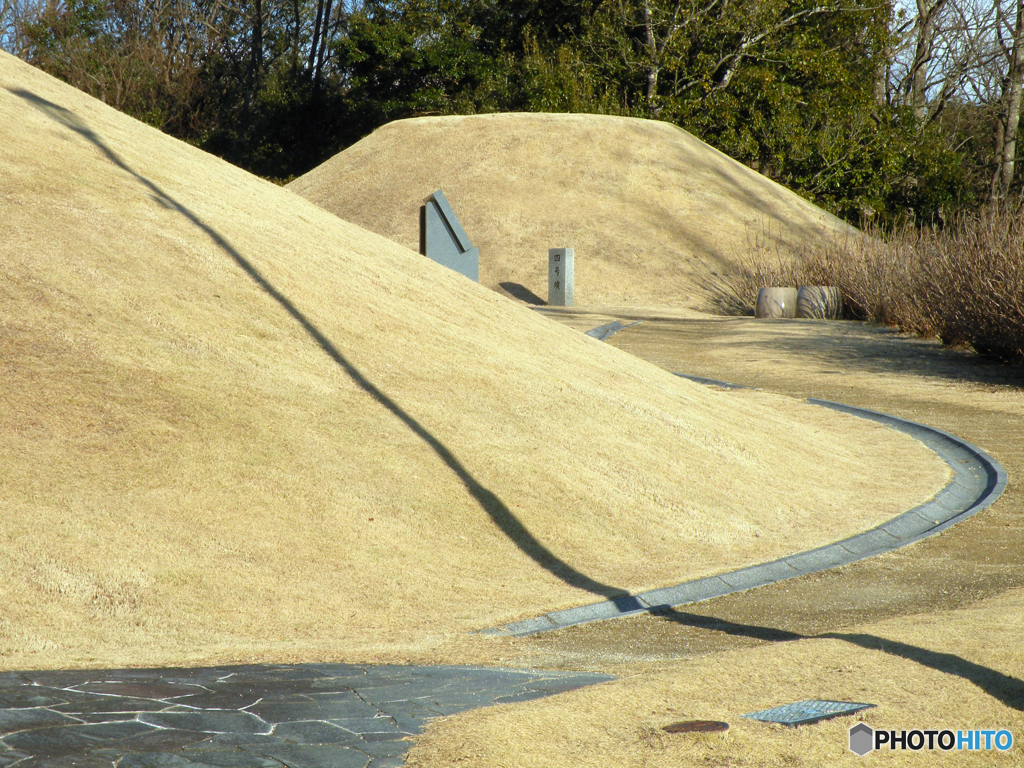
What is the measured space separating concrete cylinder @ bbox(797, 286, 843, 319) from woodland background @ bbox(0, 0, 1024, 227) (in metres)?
12.6

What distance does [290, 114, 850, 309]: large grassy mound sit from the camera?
27.4m

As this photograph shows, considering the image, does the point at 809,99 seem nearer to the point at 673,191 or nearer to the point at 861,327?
the point at 673,191

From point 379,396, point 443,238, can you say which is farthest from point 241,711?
point 443,238

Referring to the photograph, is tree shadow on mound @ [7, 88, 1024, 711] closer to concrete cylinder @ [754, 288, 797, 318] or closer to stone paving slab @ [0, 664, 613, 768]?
stone paving slab @ [0, 664, 613, 768]

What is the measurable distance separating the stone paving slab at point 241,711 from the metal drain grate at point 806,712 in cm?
83

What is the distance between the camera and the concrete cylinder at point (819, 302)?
862 inches

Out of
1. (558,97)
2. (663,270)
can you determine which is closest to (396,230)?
(663,270)

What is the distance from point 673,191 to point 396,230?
8.27m

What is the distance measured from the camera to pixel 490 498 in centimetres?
700

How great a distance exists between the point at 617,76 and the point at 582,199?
8.60 metres

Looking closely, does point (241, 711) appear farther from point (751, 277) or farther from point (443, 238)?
point (751, 277)

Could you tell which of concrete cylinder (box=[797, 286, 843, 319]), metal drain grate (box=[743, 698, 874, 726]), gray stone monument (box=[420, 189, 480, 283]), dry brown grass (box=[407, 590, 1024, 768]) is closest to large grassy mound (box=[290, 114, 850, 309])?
concrete cylinder (box=[797, 286, 843, 319])

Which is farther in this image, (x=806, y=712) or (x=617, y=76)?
(x=617, y=76)

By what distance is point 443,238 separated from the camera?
1608 centimetres
